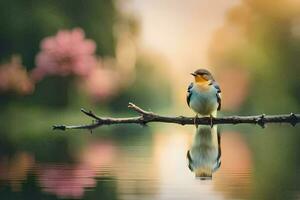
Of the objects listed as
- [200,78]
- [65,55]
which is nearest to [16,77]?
[65,55]

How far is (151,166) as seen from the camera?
12.7ft

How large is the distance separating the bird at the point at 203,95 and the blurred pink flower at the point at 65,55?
196cm

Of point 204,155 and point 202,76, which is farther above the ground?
point 202,76

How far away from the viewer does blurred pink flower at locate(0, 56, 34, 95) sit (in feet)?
17.8

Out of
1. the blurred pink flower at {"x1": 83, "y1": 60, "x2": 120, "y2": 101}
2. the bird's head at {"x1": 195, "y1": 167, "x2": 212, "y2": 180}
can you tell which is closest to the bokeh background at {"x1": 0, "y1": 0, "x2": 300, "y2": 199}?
the blurred pink flower at {"x1": 83, "y1": 60, "x2": 120, "y2": 101}

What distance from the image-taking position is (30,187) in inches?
130

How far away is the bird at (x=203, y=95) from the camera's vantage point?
344 centimetres

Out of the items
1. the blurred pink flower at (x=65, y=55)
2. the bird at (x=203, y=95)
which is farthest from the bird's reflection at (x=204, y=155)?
the blurred pink flower at (x=65, y=55)

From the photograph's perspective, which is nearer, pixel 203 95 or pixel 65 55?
pixel 203 95

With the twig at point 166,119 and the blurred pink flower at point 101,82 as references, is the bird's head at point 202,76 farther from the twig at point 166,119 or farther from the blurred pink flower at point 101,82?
the blurred pink flower at point 101,82

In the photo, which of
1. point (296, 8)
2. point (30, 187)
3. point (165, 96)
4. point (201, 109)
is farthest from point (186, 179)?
point (296, 8)

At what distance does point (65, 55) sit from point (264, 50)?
4.27 feet

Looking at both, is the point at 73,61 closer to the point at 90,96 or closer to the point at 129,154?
the point at 90,96

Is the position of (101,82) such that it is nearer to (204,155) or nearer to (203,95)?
(204,155)
